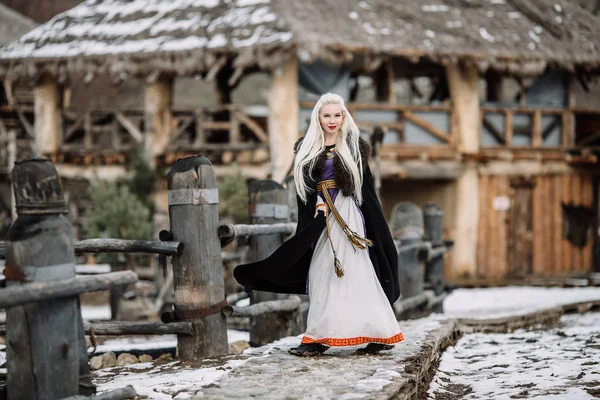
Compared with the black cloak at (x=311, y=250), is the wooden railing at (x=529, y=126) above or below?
above

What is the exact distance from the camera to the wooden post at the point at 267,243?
6230 mm

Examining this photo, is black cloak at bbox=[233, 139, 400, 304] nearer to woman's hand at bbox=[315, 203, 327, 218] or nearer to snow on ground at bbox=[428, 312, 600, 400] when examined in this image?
woman's hand at bbox=[315, 203, 327, 218]

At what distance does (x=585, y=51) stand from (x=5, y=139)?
12.9 meters

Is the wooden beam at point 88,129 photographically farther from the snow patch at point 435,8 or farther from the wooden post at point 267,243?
the wooden post at point 267,243

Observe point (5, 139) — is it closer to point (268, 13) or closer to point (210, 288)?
point (268, 13)

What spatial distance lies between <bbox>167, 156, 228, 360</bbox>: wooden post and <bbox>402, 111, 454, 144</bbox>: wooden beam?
11.3 meters

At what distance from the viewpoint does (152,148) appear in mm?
16047

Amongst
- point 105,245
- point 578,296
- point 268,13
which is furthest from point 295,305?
point 268,13

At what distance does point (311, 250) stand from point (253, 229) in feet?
2.79

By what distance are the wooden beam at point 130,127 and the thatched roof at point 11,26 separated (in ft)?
25.2

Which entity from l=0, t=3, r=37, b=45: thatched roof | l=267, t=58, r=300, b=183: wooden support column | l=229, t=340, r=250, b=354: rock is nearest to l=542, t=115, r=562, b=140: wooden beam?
l=267, t=58, r=300, b=183: wooden support column

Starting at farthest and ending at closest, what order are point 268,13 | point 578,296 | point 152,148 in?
point 152,148 < point 268,13 < point 578,296

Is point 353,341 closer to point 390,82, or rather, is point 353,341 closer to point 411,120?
point 411,120

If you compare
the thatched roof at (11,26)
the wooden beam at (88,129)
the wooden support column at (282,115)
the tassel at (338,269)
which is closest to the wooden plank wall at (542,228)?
the wooden support column at (282,115)
